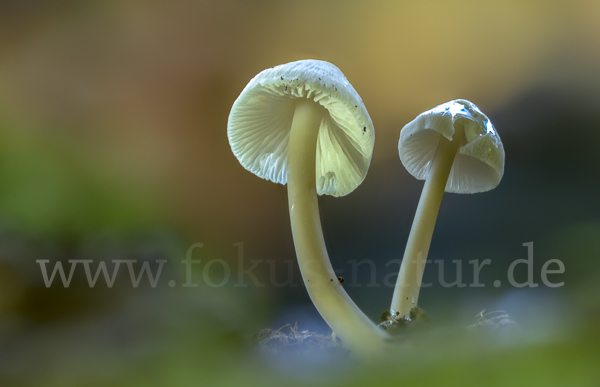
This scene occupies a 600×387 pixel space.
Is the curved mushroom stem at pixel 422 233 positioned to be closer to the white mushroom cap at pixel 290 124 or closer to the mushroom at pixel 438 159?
the mushroom at pixel 438 159

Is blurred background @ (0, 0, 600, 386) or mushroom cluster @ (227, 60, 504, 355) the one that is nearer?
blurred background @ (0, 0, 600, 386)

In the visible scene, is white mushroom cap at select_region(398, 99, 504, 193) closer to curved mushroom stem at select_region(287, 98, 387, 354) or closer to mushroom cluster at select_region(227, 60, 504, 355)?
mushroom cluster at select_region(227, 60, 504, 355)

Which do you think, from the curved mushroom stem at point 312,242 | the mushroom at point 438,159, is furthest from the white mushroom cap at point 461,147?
the curved mushroom stem at point 312,242

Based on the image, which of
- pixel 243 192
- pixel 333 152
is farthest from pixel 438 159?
pixel 243 192

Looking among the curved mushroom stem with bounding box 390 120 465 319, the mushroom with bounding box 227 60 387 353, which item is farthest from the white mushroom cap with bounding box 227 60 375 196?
the curved mushroom stem with bounding box 390 120 465 319

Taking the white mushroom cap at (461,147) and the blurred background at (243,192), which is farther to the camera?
the white mushroom cap at (461,147)

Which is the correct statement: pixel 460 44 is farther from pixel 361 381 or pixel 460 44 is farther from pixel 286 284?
pixel 361 381

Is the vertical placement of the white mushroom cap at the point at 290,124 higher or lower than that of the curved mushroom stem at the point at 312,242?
higher
